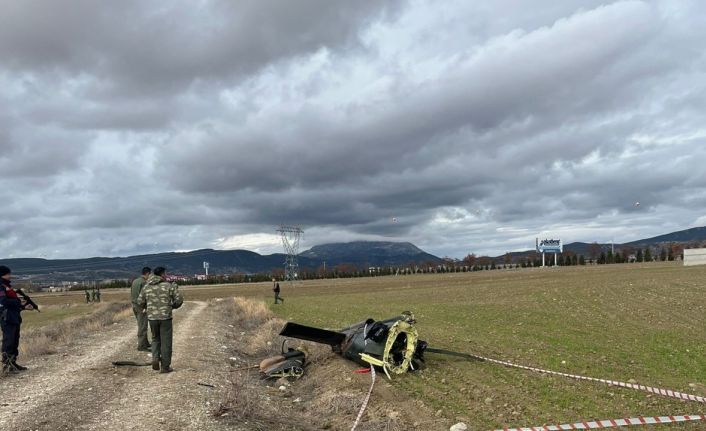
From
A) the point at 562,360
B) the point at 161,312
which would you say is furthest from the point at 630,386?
the point at 161,312

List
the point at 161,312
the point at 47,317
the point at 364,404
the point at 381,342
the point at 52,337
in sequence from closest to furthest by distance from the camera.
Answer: the point at 364,404 → the point at 161,312 → the point at 381,342 → the point at 52,337 → the point at 47,317

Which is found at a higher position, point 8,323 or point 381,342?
point 8,323

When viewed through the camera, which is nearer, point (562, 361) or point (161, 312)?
point (161, 312)

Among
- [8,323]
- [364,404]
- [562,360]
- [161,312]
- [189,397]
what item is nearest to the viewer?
[364,404]

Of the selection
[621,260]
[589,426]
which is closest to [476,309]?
[589,426]

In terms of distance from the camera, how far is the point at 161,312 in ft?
40.8

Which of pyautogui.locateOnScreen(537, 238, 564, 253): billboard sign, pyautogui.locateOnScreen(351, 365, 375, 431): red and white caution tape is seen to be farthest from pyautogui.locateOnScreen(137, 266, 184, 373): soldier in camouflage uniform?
pyautogui.locateOnScreen(537, 238, 564, 253): billboard sign

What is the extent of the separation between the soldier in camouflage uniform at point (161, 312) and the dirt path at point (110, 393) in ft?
1.34

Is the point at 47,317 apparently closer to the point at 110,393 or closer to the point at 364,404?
the point at 110,393

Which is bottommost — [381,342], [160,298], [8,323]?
[381,342]

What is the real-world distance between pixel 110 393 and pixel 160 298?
235 cm

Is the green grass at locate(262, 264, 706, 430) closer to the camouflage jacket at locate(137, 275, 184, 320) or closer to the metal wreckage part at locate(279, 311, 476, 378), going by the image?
the metal wreckage part at locate(279, 311, 476, 378)

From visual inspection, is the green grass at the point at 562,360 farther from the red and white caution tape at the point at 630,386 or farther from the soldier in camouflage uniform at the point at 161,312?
the soldier in camouflage uniform at the point at 161,312

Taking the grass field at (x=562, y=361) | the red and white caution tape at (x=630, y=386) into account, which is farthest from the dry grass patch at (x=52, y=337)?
the red and white caution tape at (x=630, y=386)
